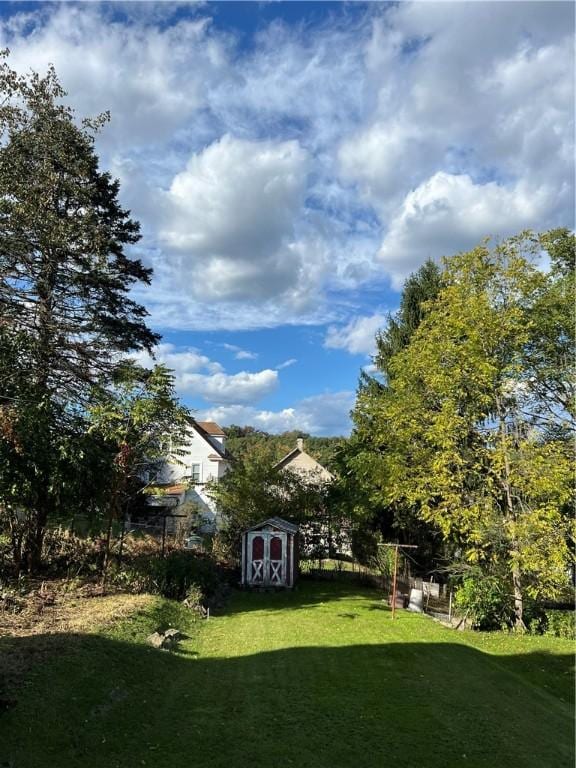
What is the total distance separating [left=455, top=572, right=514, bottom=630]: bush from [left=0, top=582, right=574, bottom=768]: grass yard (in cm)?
373

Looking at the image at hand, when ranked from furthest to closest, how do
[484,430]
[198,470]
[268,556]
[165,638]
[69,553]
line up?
[198,470] → [268,556] → [484,430] → [69,553] → [165,638]

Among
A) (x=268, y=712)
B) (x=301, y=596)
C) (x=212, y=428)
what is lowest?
(x=301, y=596)

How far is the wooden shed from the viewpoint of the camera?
18.9 m

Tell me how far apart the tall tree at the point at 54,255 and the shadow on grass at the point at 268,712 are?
23.6 ft

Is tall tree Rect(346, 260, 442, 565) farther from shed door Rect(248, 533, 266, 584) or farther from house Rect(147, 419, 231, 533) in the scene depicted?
house Rect(147, 419, 231, 533)

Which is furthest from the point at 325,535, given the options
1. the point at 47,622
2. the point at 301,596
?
the point at 47,622

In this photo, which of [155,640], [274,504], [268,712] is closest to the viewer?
[268,712]

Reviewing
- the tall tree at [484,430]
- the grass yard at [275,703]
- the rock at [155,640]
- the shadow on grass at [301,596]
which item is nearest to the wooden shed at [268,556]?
the shadow on grass at [301,596]

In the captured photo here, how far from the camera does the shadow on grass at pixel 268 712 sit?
6023mm

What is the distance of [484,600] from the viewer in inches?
638

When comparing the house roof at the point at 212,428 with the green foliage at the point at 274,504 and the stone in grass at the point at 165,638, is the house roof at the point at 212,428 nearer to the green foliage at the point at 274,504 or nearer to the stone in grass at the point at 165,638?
the green foliage at the point at 274,504

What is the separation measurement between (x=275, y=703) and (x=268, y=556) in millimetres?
11351

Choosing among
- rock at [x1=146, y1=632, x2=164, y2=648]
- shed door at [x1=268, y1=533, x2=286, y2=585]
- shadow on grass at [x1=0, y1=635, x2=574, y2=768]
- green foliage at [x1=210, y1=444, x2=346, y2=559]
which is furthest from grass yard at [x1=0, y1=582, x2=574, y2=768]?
green foliage at [x1=210, y1=444, x2=346, y2=559]

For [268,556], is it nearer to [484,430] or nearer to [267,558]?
[267,558]
